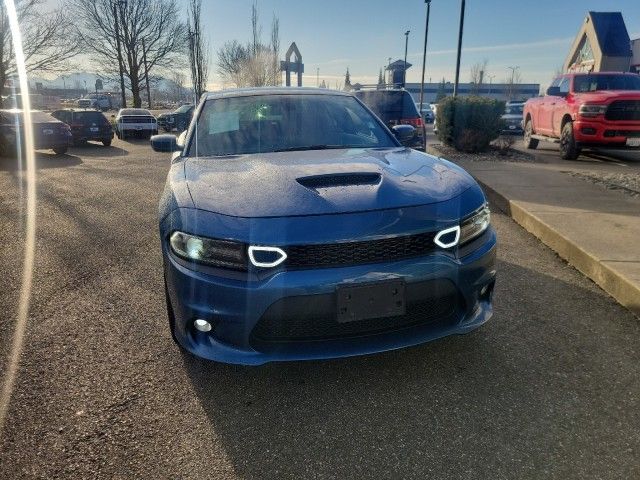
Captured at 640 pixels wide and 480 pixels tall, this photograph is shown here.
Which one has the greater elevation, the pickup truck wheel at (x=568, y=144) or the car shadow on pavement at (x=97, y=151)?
the pickup truck wheel at (x=568, y=144)

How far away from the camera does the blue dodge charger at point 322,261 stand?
7.16 ft

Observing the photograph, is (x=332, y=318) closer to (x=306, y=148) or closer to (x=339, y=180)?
(x=339, y=180)

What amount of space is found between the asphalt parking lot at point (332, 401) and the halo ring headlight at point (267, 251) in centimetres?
76

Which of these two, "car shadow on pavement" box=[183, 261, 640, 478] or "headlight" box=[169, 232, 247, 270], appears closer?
"car shadow on pavement" box=[183, 261, 640, 478]

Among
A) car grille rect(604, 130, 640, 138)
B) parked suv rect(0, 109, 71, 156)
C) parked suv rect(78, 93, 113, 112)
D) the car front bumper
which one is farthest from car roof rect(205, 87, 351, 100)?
parked suv rect(78, 93, 113, 112)

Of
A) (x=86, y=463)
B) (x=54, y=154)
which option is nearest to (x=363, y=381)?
(x=86, y=463)

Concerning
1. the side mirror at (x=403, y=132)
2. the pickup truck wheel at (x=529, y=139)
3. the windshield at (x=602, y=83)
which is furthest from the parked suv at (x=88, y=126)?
the side mirror at (x=403, y=132)

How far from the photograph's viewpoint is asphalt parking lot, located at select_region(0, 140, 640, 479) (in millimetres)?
2035

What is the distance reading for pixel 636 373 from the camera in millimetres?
2656

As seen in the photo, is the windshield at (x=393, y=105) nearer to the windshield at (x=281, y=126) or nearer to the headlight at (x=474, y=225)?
the windshield at (x=281, y=126)

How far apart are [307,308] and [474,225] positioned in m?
1.03

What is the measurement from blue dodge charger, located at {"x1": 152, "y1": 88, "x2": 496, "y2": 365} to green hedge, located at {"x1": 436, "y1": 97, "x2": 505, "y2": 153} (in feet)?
32.6

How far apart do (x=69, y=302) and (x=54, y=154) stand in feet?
46.7

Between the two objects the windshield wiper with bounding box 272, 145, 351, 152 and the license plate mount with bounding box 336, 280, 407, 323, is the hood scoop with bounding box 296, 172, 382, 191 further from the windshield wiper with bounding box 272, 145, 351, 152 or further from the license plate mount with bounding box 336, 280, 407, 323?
the windshield wiper with bounding box 272, 145, 351, 152
